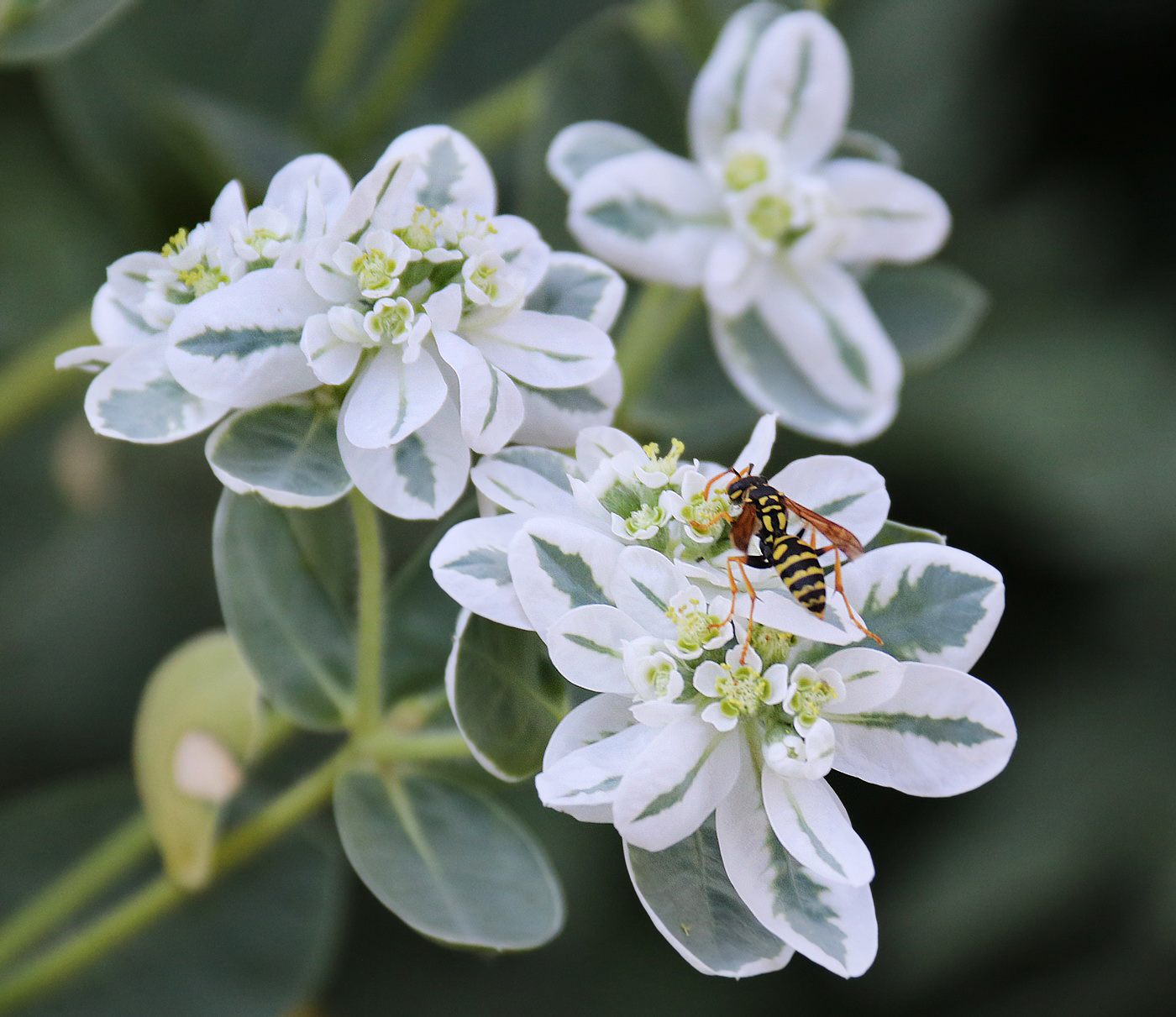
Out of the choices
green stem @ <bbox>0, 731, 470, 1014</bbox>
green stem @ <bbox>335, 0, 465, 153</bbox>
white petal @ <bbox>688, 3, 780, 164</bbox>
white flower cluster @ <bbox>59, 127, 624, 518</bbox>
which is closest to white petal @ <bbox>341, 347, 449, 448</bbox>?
white flower cluster @ <bbox>59, 127, 624, 518</bbox>

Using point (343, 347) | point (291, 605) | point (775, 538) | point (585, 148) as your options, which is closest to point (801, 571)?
point (775, 538)

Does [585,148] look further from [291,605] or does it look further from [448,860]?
[448,860]

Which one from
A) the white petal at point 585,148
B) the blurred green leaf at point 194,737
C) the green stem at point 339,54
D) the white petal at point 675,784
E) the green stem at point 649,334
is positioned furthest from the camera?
the green stem at point 339,54

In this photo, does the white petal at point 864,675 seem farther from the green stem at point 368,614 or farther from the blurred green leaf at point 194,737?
the blurred green leaf at point 194,737

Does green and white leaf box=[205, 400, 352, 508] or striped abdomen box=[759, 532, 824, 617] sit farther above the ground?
striped abdomen box=[759, 532, 824, 617]

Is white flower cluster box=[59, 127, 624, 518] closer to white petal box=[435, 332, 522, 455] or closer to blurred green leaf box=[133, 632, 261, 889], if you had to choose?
white petal box=[435, 332, 522, 455]

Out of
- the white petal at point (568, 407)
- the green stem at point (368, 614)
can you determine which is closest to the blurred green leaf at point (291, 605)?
the green stem at point (368, 614)

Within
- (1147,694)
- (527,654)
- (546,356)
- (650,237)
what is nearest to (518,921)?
(527,654)
